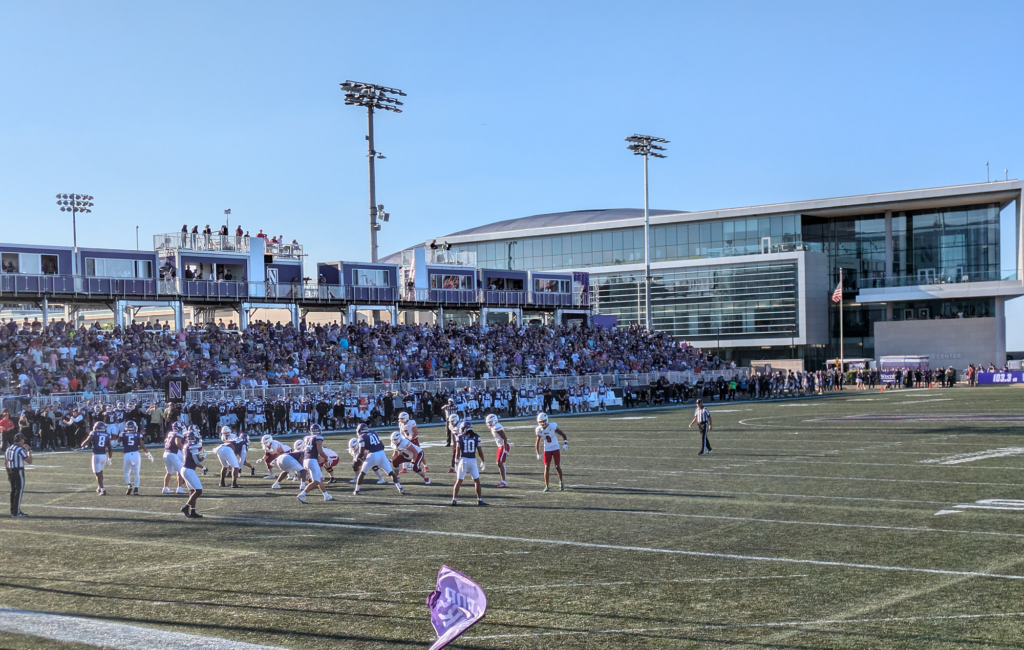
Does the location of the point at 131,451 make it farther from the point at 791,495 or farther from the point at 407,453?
the point at 791,495

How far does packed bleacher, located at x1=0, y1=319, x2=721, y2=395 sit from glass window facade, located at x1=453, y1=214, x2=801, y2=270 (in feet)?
73.8

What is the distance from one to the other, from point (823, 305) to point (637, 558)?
66.3m

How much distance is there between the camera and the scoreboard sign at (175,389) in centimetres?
3203

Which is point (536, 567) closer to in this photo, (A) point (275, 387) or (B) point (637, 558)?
(B) point (637, 558)

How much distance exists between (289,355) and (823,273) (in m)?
48.2

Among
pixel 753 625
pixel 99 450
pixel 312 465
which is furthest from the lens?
pixel 99 450

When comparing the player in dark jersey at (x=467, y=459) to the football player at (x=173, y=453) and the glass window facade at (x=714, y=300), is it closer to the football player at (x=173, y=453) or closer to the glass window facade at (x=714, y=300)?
the football player at (x=173, y=453)

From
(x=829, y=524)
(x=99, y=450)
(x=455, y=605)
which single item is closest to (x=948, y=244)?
(x=829, y=524)

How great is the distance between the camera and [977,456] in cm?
2016

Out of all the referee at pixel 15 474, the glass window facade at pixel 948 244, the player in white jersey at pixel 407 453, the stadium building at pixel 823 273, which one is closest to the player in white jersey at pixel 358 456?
the player in white jersey at pixel 407 453

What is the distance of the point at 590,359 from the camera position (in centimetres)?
5041

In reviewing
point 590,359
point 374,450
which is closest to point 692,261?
point 590,359

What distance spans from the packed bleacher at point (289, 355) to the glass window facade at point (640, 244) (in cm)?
2250

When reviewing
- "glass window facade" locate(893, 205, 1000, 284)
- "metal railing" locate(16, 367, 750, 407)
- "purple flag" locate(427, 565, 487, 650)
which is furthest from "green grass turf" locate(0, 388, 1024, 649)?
"glass window facade" locate(893, 205, 1000, 284)
